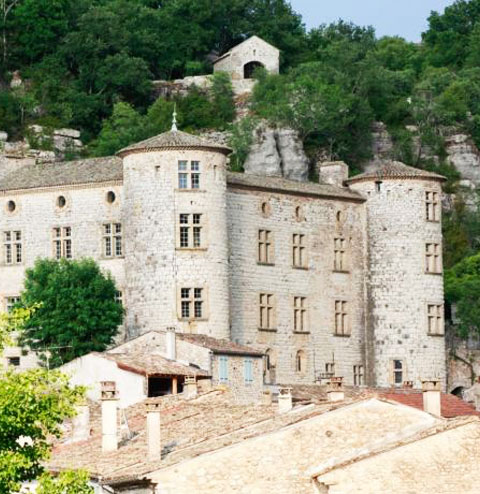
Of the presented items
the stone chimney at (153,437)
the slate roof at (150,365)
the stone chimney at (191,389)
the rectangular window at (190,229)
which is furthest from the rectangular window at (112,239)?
the stone chimney at (153,437)

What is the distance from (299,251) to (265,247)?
2195mm

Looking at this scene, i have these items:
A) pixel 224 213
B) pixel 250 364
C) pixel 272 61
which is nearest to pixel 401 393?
pixel 250 364

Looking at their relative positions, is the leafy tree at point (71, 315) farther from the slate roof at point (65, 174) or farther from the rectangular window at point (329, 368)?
the rectangular window at point (329, 368)

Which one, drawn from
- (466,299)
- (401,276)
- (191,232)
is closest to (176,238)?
(191,232)

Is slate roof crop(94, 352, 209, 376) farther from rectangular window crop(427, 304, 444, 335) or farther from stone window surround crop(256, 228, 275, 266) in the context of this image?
rectangular window crop(427, 304, 444, 335)

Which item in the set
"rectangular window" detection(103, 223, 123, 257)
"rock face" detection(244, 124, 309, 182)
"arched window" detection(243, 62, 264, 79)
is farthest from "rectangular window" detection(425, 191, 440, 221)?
"arched window" detection(243, 62, 264, 79)

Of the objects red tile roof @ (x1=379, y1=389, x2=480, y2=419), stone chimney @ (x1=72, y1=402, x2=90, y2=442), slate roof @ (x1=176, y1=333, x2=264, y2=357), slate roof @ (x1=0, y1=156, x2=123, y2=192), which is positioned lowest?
red tile roof @ (x1=379, y1=389, x2=480, y2=419)

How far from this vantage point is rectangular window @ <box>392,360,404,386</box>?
99562mm

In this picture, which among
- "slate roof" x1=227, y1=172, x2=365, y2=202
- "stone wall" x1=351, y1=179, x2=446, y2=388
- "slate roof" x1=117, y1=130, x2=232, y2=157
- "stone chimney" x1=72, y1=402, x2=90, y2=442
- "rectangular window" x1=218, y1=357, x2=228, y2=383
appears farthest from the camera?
"stone wall" x1=351, y1=179, x2=446, y2=388

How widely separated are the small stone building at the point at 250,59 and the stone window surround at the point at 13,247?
3877 cm

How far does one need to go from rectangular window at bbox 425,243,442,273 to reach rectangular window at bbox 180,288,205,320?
1304 centimetres

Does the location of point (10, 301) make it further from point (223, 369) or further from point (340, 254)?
point (223, 369)

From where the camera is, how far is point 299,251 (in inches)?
3898

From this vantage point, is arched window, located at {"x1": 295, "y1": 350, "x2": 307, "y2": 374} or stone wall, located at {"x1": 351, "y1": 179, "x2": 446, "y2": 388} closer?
arched window, located at {"x1": 295, "y1": 350, "x2": 307, "y2": 374}
